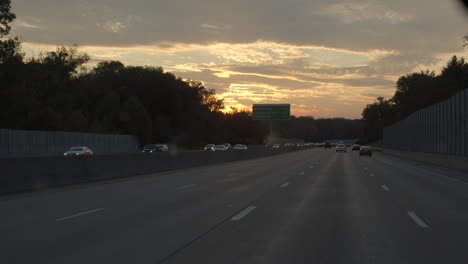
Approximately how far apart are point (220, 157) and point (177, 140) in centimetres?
6666

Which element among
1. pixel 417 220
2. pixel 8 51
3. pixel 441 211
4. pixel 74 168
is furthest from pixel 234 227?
pixel 8 51

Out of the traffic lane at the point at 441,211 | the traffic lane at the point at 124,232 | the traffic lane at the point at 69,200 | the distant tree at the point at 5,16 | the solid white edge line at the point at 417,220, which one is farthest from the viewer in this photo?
the distant tree at the point at 5,16

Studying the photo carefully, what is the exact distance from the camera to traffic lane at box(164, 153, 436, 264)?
8.32 metres

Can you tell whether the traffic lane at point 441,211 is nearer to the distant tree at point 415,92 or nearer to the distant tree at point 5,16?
the distant tree at point 5,16

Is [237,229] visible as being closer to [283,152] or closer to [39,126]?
[39,126]

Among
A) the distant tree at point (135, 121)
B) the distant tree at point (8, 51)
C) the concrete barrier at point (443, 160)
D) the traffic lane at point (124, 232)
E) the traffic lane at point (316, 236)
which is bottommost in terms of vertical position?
the traffic lane at point (124, 232)

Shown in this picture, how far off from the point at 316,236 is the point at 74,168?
49.4 ft

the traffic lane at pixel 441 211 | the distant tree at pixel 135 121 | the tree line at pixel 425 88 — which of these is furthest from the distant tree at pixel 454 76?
the traffic lane at pixel 441 211

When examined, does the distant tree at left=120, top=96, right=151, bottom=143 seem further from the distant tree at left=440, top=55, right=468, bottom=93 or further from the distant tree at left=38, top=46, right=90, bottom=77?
the distant tree at left=440, top=55, right=468, bottom=93

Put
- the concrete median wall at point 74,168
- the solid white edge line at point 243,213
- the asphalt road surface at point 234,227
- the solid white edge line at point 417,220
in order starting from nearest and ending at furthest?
the asphalt road surface at point 234,227
the solid white edge line at point 417,220
the solid white edge line at point 243,213
the concrete median wall at point 74,168

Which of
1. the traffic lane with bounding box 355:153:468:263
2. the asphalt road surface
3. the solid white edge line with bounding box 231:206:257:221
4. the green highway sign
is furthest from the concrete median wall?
the green highway sign

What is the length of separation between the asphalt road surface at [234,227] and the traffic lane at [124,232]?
0.06 feet

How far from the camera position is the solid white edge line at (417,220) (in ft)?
38.0

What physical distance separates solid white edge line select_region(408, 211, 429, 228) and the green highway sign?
6838 cm
